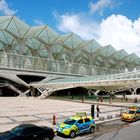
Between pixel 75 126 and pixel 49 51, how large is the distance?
80.3 m

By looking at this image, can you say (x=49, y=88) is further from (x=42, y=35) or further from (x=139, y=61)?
(x=139, y=61)

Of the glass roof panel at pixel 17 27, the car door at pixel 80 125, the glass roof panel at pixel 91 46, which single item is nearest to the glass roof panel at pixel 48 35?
the glass roof panel at pixel 17 27

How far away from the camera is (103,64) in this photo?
128500 mm

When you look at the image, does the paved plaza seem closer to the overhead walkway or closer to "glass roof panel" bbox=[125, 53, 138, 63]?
the overhead walkway

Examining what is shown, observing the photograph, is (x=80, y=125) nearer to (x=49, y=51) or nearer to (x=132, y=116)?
(x=132, y=116)

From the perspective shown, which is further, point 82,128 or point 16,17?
point 16,17

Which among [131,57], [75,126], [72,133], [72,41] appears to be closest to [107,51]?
[131,57]

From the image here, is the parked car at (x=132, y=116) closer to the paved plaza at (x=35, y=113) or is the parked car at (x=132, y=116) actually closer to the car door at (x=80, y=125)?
the paved plaza at (x=35, y=113)

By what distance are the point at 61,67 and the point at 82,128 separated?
76593 millimetres

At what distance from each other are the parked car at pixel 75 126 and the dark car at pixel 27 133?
2.31 meters

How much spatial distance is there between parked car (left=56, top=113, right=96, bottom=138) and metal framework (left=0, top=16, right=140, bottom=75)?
64.2 m

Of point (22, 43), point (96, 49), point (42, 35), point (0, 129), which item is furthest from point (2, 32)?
point (0, 129)

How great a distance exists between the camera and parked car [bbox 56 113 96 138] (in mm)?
20330

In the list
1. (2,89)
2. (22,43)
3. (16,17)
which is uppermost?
(16,17)
